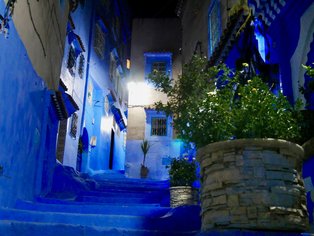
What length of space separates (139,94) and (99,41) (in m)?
3.86

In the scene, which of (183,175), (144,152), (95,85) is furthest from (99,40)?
(183,175)

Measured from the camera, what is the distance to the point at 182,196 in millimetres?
8531

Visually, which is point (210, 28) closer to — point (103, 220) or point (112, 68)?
point (103, 220)

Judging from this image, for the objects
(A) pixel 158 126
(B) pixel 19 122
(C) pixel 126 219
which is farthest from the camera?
(A) pixel 158 126

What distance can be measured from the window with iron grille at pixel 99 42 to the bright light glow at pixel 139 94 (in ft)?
8.74

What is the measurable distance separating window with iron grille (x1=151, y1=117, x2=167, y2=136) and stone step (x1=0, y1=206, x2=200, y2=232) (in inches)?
659

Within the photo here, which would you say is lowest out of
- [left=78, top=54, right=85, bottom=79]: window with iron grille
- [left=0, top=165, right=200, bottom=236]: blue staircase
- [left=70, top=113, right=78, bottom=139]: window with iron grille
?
[left=0, top=165, right=200, bottom=236]: blue staircase

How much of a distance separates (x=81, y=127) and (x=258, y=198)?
47.8ft

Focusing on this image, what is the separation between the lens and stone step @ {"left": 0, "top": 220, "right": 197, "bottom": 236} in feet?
15.1

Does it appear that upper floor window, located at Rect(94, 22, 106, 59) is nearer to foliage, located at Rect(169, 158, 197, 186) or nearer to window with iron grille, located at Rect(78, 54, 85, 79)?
window with iron grille, located at Rect(78, 54, 85, 79)

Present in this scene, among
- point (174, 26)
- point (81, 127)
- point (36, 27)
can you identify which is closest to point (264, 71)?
point (36, 27)

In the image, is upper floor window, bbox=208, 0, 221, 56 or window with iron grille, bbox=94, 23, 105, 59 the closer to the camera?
upper floor window, bbox=208, 0, 221, 56

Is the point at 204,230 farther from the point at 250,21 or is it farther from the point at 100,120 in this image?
the point at 100,120

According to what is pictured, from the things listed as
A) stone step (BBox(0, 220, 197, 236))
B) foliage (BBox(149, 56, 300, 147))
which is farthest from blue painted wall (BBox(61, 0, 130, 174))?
foliage (BBox(149, 56, 300, 147))
